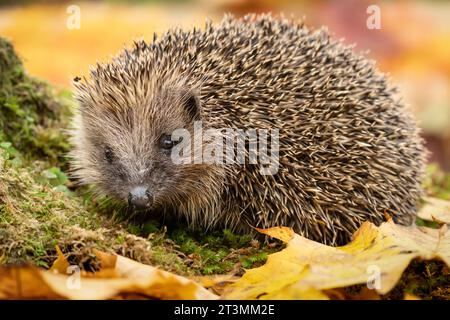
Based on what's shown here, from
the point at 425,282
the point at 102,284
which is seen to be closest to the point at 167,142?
the point at 102,284

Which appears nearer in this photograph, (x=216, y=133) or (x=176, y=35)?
(x=216, y=133)

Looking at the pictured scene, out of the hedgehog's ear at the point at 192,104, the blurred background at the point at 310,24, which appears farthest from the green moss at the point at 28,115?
the blurred background at the point at 310,24

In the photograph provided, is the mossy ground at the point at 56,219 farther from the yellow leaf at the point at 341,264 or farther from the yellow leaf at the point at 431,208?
the yellow leaf at the point at 431,208

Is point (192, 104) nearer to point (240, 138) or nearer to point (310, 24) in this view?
point (240, 138)

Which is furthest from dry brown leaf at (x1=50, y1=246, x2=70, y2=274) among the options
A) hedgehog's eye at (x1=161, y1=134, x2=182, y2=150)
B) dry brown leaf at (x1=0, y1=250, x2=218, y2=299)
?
hedgehog's eye at (x1=161, y1=134, x2=182, y2=150)
